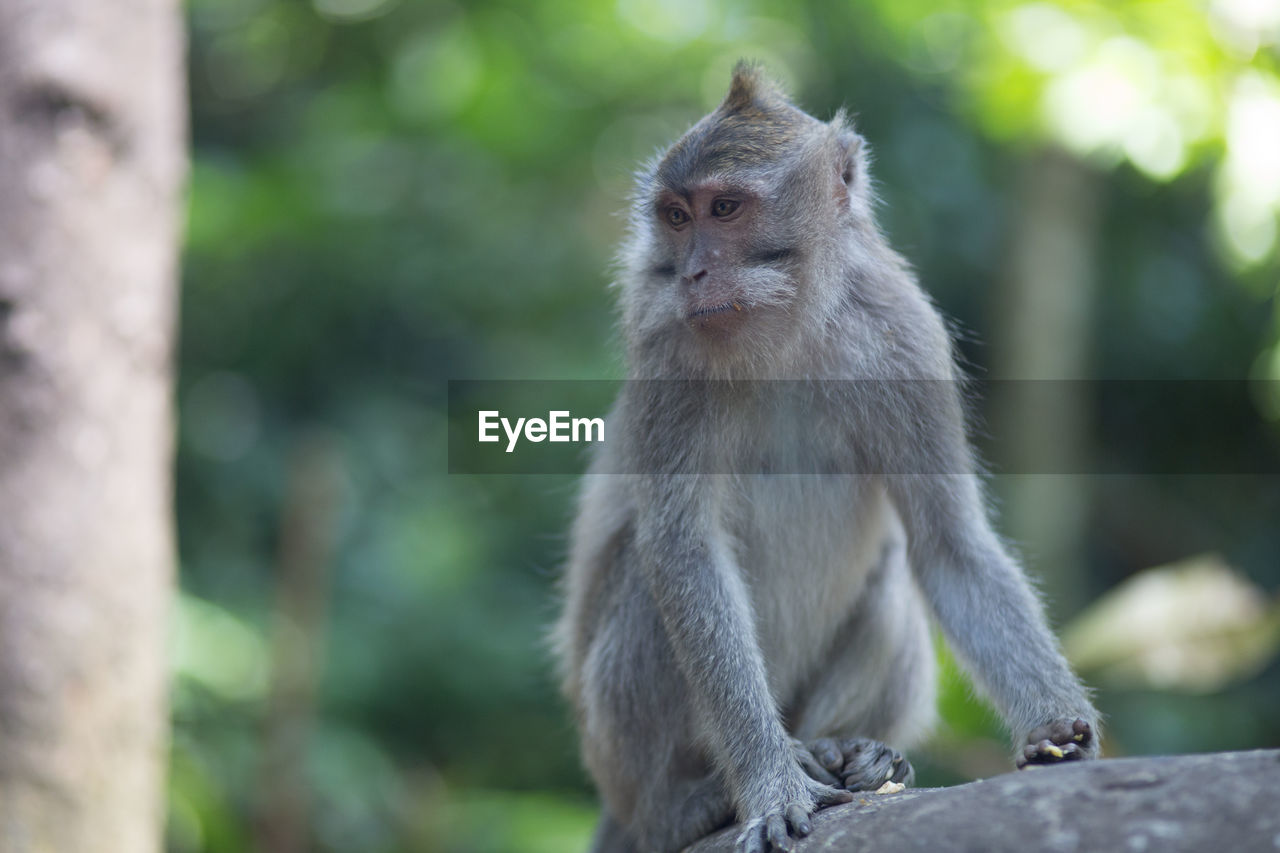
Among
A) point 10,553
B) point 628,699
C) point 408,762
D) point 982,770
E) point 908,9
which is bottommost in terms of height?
point 408,762

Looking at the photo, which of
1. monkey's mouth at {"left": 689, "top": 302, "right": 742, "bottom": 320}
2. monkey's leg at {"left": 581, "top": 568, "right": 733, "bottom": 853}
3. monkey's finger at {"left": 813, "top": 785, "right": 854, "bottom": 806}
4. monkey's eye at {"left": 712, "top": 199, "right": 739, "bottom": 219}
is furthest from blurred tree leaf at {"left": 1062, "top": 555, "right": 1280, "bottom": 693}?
monkey's eye at {"left": 712, "top": 199, "right": 739, "bottom": 219}

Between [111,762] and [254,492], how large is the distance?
6.01m

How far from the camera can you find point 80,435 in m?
6.11

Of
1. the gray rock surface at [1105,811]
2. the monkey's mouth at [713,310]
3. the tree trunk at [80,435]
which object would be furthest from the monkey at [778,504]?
the tree trunk at [80,435]

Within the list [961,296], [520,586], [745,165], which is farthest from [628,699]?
[961,296]

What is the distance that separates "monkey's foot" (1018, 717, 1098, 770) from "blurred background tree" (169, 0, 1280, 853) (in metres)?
4.45

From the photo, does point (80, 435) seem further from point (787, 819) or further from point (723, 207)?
point (787, 819)

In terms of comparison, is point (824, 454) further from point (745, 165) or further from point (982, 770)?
point (982, 770)

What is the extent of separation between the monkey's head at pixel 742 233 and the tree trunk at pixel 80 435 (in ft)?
8.59

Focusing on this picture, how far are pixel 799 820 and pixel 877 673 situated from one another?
1.34m

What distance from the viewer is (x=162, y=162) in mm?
6598

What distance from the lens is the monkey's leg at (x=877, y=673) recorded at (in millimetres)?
5617

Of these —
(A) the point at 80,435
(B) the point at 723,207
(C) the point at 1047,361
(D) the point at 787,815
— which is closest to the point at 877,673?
(D) the point at 787,815

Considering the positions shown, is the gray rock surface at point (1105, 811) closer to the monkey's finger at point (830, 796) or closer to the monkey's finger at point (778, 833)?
the monkey's finger at point (778, 833)
